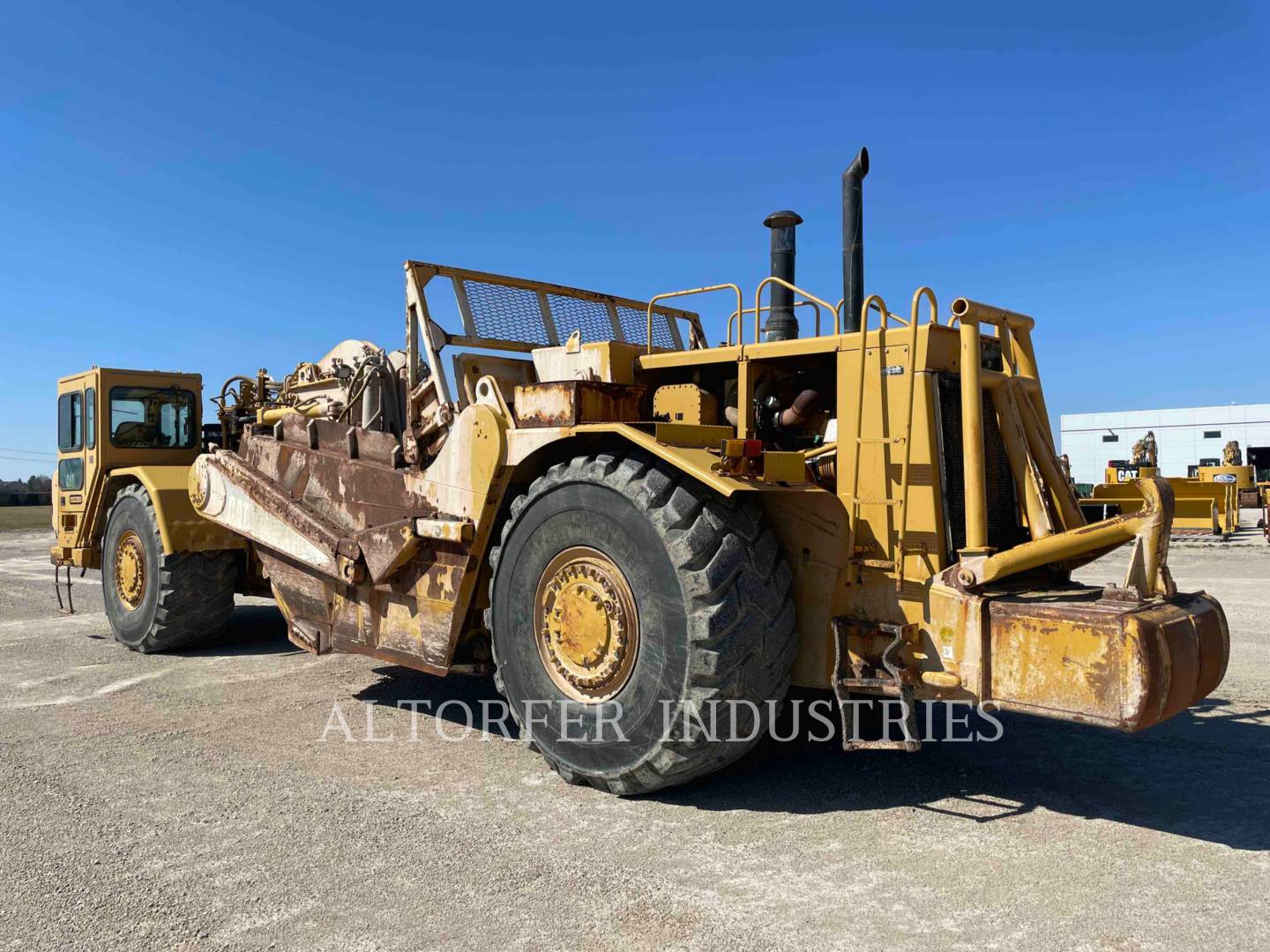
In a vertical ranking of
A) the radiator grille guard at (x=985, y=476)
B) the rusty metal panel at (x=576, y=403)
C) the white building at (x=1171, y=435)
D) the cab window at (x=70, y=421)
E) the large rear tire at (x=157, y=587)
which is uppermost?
the white building at (x=1171, y=435)

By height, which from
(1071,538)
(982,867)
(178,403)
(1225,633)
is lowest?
(982,867)

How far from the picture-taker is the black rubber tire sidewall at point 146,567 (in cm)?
817

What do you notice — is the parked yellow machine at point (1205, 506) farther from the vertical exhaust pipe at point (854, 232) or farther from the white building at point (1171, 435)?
the white building at point (1171, 435)

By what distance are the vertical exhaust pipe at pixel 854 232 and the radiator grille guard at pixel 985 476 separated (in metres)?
1.26

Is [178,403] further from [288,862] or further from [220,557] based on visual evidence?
[288,862]

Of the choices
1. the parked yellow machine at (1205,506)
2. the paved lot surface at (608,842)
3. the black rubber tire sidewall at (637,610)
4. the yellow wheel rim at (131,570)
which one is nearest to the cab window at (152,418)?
the yellow wheel rim at (131,570)

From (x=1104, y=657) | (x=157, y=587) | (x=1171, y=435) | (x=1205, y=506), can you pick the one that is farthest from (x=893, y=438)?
(x=1171, y=435)

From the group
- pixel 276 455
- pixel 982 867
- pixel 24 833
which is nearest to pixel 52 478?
pixel 276 455

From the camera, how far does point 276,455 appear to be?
22.1 ft

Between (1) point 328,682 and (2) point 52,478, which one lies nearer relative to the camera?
Result: (1) point 328,682

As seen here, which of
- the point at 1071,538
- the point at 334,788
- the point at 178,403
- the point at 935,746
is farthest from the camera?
the point at 178,403

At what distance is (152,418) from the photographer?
380 inches

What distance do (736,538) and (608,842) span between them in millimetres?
1344

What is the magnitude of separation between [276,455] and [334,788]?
9.63 ft
